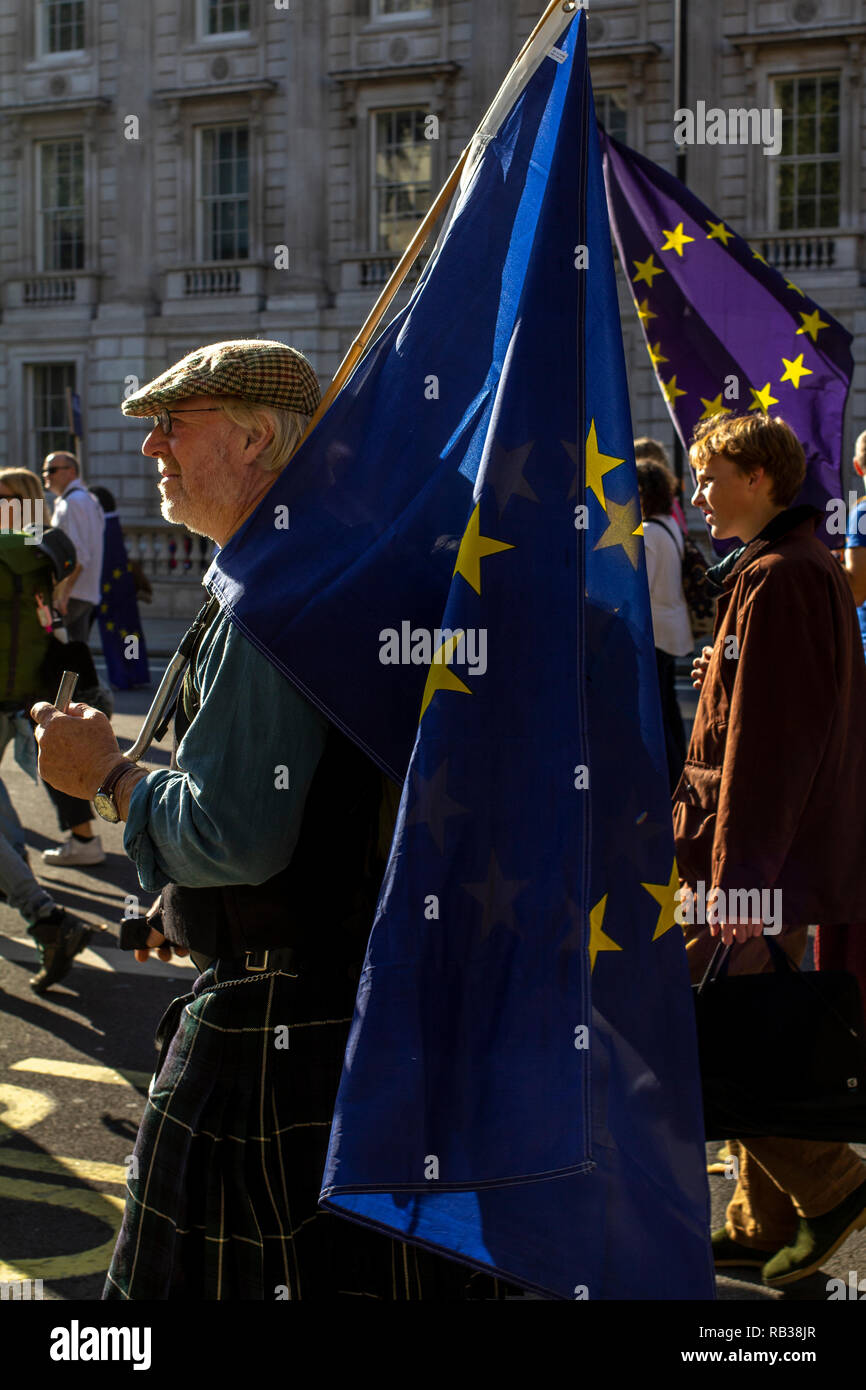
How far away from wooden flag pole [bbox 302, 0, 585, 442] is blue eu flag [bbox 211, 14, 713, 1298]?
80mm

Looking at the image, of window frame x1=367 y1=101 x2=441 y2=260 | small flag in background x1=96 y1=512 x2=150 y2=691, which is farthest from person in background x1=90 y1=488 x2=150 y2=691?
window frame x1=367 y1=101 x2=441 y2=260

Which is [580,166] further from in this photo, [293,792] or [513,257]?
[293,792]

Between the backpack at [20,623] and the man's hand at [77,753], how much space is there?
3939 mm

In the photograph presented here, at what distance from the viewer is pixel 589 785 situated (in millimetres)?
1990

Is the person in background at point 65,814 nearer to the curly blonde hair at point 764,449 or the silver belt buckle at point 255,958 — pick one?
the curly blonde hair at point 764,449

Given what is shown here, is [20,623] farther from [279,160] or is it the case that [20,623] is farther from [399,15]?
[399,15]

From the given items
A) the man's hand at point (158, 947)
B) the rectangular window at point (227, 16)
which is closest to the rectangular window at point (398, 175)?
the rectangular window at point (227, 16)

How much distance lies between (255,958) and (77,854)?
5.49m

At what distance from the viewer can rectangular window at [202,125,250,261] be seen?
1017 inches

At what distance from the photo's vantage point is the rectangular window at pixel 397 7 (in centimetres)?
2444

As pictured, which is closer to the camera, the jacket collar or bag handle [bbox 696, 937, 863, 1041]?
bag handle [bbox 696, 937, 863, 1041]

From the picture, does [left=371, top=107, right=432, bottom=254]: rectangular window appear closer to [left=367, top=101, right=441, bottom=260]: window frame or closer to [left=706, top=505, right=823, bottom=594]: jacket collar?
[left=367, top=101, right=441, bottom=260]: window frame

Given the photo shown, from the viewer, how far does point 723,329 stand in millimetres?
5035

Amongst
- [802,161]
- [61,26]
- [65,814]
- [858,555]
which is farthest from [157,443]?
[61,26]
